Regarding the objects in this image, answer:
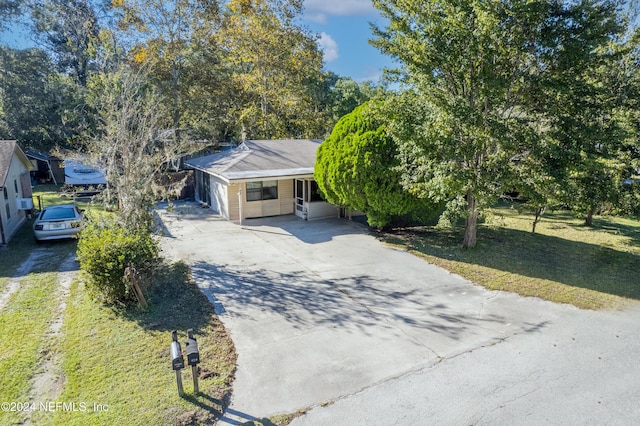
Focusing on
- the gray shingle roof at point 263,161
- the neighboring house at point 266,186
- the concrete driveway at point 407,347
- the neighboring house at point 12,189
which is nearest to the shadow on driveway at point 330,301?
the concrete driveway at point 407,347

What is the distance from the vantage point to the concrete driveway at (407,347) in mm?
5156

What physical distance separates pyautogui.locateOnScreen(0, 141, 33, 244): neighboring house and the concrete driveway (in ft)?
20.7

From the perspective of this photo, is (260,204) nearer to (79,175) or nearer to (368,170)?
(368,170)

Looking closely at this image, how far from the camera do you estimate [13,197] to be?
13.7 m

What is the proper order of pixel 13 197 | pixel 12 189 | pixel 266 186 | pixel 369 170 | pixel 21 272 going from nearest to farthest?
1. pixel 21 272
2. pixel 369 170
3. pixel 12 189
4. pixel 13 197
5. pixel 266 186

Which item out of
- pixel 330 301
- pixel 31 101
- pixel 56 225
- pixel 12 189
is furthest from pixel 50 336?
pixel 31 101

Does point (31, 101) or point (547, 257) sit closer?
point (547, 257)

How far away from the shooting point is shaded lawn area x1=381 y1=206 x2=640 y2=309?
9180 millimetres

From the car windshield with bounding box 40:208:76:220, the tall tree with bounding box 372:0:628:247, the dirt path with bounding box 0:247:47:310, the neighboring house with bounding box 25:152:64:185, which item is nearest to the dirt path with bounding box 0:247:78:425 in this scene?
the dirt path with bounding box 0:247:47:310

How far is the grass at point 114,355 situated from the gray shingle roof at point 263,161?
633 centimetres

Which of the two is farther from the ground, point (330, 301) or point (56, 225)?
point (56, 225)

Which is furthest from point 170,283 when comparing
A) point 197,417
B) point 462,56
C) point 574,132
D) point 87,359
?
point 574,132

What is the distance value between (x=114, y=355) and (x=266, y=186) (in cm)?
1060

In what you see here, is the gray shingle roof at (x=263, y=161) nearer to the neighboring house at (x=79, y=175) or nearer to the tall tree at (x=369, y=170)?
the tall tree at (x=369, y=170)
